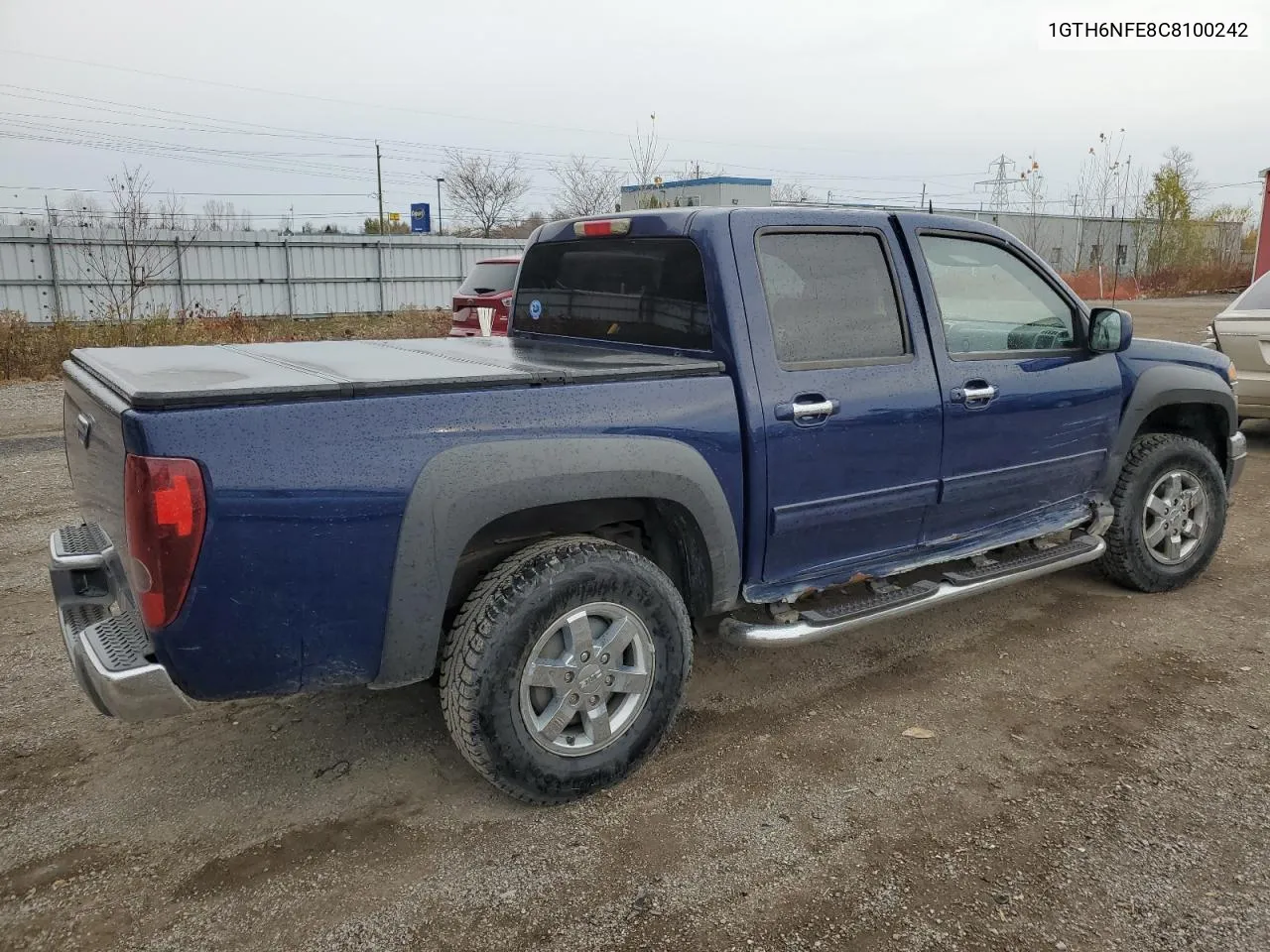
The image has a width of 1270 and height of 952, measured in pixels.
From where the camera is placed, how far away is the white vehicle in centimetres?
816

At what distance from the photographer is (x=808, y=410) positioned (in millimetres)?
3424

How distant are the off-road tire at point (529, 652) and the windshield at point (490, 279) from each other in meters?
10.1

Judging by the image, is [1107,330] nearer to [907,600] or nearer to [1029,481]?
[1029,481]

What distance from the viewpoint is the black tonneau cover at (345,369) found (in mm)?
2566

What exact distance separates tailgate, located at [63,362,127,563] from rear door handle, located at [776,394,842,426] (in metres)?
2.04

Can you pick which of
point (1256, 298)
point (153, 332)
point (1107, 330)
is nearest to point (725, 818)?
point (1107, 330)

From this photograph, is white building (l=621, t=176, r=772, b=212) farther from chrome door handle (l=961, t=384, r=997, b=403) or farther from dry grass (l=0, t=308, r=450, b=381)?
chrome door handle (l=961, t=384, r=997, b=403)

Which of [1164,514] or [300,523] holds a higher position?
[300,523]

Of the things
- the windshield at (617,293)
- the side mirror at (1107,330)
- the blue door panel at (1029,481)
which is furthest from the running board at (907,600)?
the windshield at (617,293)

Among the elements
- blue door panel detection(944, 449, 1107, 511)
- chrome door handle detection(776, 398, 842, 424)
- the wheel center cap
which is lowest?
the wheel center cap

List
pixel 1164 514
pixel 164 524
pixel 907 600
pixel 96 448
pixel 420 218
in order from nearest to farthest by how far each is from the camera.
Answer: pixel 164 524 < pixel 96 448 < pixel 907 600 < pixel 1164 514 < pixel 420 218

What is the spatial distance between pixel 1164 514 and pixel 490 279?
9664 millimetres

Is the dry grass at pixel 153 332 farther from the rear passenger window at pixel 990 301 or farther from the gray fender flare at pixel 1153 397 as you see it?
the gray fender flare at pixel 1153 397

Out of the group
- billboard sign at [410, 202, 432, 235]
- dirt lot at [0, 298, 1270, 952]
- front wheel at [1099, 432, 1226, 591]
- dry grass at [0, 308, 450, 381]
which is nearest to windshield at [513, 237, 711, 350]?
dirt lot at [0, 298, 1270, 952]
